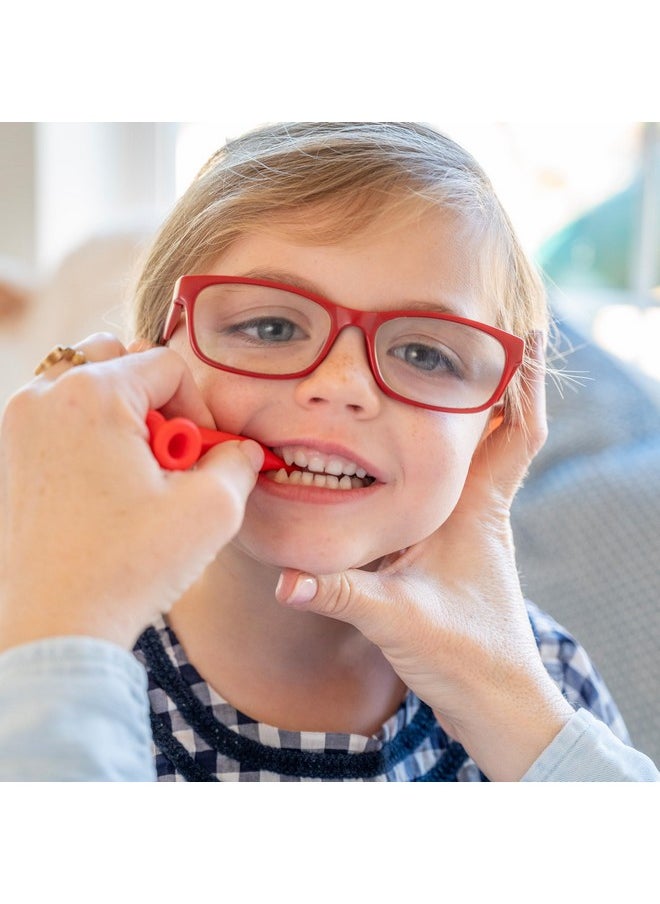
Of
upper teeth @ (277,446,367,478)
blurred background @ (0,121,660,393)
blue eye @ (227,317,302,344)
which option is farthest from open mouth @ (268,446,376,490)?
blurred background @ (0,121,660,393)

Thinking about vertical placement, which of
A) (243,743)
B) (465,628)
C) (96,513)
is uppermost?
(96,513)

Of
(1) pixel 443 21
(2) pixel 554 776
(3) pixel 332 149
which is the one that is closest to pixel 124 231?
(3) pixel 332 149

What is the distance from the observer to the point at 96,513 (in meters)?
0.68

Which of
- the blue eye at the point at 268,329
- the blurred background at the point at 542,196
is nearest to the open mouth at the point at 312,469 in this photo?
the blue eye at the point at 268,329

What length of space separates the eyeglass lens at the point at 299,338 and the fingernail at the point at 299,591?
0.63 ft

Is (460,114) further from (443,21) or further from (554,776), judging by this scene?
(554,776)

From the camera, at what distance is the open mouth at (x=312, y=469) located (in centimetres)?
92

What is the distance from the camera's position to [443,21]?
880 millimetres

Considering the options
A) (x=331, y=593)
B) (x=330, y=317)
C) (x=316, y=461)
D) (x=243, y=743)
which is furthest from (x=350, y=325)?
(x=243, y=743)

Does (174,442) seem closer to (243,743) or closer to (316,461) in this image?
(316,461)

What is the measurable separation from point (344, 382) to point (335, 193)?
0.21m

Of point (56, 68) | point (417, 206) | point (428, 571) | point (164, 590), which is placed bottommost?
point (428, 571)

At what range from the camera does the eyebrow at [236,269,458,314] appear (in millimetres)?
911
